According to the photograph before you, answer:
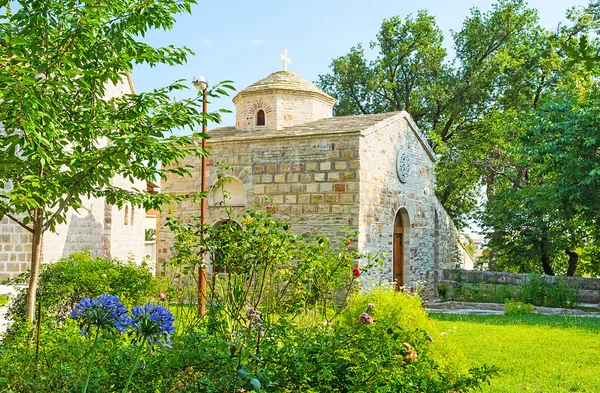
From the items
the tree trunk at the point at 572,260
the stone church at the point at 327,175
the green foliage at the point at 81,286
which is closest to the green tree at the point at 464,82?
the tree trunk at the point at 572,260

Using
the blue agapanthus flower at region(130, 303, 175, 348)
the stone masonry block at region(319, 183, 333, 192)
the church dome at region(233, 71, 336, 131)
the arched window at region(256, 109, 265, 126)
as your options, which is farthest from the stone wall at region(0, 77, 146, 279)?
the blue agapanthus flower at region(130, 303, 175, 348)

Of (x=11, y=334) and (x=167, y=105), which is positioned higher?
(x=167, y=105)

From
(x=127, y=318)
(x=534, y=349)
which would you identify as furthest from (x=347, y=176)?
(x=127, y=318)

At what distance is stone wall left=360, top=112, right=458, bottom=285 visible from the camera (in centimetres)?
1207

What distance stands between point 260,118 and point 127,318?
1210 cm

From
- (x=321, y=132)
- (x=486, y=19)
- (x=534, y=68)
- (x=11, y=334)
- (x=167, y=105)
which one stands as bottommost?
(x=11, y=334)

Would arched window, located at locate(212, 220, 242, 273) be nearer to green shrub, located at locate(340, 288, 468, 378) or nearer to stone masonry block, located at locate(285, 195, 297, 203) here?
green shrub, located at locate(340, 288, 468, 378)

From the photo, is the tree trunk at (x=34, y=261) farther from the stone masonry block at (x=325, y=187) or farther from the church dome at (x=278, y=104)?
the church dome at (x=278, y=104)

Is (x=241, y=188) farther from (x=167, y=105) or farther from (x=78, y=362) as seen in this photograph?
(x=78, y=362)

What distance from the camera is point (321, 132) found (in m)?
12.0

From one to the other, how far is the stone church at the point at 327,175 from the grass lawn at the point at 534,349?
106 inches

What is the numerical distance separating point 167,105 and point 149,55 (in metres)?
0.52

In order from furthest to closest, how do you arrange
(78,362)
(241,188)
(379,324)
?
(241,188)
(379,324)
(78,362)

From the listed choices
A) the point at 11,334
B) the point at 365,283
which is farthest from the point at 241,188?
the point at 11,334
